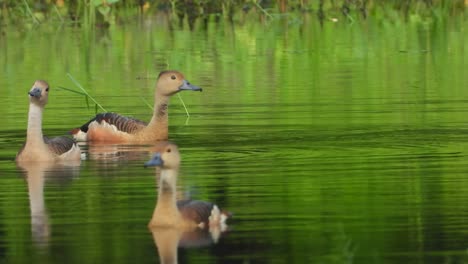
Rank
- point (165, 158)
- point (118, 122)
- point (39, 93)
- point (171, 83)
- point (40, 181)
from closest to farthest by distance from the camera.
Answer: point (165, 158) < point (40, 181) < point (39, 93) < point (118, 122) < point (171, 83)

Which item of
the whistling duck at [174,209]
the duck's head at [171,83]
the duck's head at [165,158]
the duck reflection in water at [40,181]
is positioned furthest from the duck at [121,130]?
the whistling duck at [174,209]

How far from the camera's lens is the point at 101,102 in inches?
805

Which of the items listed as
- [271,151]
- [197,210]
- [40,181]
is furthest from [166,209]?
[271,151]

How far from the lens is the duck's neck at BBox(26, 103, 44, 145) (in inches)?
591

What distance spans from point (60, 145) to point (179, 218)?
4.82m

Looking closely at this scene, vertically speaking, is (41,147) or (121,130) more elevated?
(121,130)

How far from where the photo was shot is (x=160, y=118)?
57.2 feet

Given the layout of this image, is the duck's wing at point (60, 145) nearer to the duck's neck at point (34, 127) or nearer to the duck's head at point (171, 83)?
the duck's neck at point (34, 127)

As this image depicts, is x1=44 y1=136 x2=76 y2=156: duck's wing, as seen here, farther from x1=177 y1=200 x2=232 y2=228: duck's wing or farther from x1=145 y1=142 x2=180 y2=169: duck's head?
x1=177 y1=200 x2=232 y2=228: duck's wing

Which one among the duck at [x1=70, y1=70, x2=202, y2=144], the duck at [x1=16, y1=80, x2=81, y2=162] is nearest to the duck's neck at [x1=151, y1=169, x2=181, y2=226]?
the duck at [x1=16, y1=80, x2=81, y2=162]

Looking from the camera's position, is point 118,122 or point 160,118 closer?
point 118,122

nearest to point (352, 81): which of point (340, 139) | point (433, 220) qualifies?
point (340, 139)

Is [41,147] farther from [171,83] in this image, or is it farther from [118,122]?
[171,83]

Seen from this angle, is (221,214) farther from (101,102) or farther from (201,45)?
(201,45)
